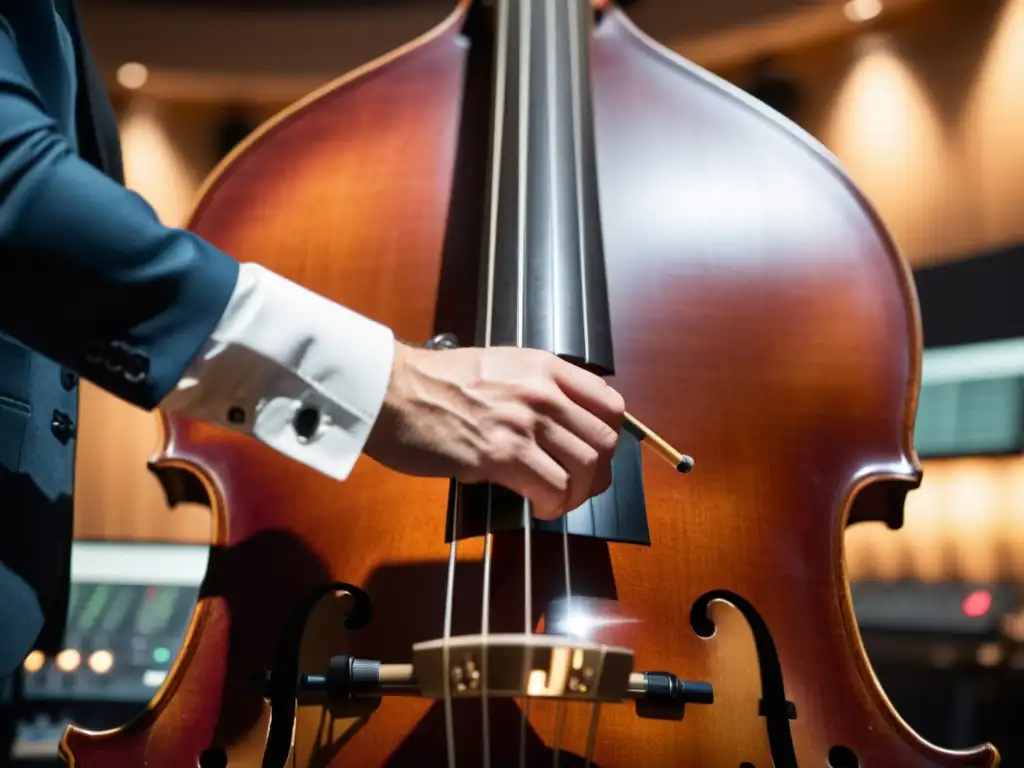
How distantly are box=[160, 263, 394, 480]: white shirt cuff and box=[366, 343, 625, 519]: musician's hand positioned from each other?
2 centimetres

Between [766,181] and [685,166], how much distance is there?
0.08m

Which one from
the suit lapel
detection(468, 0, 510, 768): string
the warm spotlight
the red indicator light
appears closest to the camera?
detection(468, 0, 510, 768): string

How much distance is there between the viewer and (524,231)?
2.01ft

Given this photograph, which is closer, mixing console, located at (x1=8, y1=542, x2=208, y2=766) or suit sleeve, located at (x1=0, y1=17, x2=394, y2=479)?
suit sleeve, located at (x1=0, y1=17, x2=394, y2=479)

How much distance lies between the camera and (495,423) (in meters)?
0.44

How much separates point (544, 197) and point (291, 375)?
0.95 ft

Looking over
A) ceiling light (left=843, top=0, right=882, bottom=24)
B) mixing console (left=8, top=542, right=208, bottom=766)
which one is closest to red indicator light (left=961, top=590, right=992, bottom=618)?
ceiling light (left=843, top=0, right=882, bottom=24)

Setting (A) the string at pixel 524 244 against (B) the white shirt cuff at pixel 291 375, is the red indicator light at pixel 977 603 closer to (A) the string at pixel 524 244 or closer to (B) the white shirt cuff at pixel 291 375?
(A) the string at pixel 524 244

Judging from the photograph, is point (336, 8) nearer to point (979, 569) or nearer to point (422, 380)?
point (422, 380)

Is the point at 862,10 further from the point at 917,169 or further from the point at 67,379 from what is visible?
the point at 67,379

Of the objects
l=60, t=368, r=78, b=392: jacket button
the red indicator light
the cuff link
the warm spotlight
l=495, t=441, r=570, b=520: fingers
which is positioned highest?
the warm spotlight

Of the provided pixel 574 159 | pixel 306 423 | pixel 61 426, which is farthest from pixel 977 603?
pixel 61 426

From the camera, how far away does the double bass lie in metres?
0.47

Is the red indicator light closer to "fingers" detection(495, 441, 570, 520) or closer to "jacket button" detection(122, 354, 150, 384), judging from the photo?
"fingers" detection(495, 441, 570, 520)
